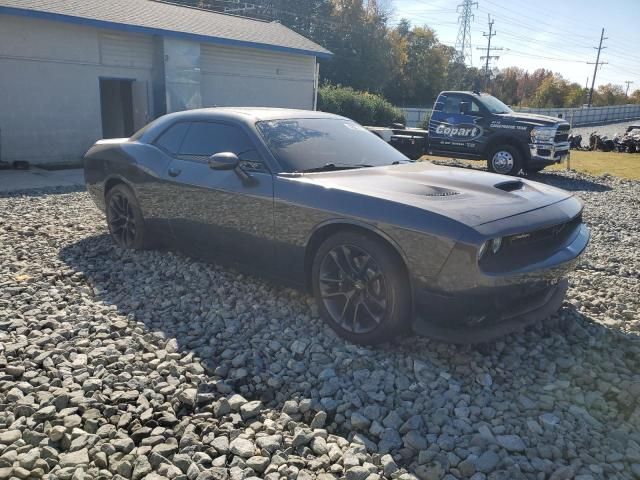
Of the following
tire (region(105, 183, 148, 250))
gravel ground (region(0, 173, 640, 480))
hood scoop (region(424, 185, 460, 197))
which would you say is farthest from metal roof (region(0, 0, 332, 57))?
hood scoop (region(424, 185, 460, 197))

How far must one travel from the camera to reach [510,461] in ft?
8.33

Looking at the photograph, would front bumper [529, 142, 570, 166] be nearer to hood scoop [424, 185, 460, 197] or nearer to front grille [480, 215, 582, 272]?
front grille [480, 215, 582, 272]

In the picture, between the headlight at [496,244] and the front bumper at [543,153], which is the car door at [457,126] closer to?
the front bumper at [543,153]

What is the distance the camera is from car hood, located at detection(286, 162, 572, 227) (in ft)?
10.9

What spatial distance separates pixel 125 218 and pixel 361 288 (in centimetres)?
313

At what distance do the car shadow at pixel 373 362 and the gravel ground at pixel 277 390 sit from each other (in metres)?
0.01

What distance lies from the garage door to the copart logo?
6.38m

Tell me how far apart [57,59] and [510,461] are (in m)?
13.2

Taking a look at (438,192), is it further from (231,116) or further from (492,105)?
(492,105)

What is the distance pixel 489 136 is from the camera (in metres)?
12.8

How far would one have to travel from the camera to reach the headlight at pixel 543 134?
12.2m

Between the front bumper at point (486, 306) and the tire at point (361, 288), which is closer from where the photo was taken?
the front bumper at point (486, 306)

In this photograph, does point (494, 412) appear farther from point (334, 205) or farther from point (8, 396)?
point (8, 396)

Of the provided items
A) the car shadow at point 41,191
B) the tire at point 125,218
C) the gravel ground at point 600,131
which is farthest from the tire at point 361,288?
the gravel ground at point 600,131
